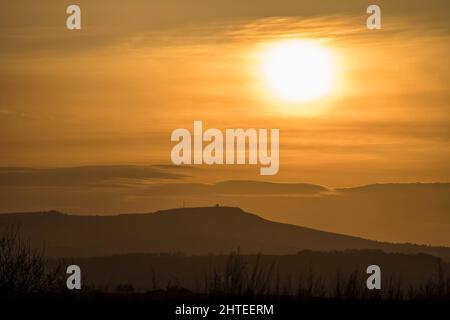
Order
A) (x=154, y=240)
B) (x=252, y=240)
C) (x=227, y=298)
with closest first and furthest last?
(x=227, y=298)
(x=154, y=240)
(x=252, y=240)

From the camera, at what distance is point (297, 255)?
79.2 metres

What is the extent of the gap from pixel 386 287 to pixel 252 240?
96090 millimetres

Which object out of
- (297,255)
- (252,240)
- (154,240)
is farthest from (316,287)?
(252,240)

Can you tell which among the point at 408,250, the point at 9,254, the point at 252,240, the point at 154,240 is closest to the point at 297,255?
the point at 408,250

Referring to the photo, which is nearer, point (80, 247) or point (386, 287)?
point (386, 287)
